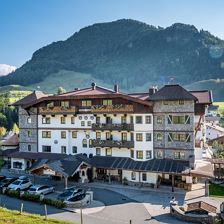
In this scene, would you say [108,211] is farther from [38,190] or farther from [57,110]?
[57,110]

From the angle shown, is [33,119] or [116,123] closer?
[116,123]

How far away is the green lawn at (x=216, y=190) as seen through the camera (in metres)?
40.7

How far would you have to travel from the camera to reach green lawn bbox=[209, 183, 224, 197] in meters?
40.7

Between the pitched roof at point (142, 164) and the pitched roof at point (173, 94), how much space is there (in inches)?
319

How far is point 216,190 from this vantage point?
4278cm

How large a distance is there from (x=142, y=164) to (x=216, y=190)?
32.0 ft

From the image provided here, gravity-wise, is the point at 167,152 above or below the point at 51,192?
above

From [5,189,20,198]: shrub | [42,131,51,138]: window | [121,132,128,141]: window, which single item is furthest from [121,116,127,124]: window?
[5,189,20,198]: shrub

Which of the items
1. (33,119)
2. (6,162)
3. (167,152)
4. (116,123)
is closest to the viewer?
(167,152)

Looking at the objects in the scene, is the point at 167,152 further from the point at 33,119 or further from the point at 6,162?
the point at 6,162

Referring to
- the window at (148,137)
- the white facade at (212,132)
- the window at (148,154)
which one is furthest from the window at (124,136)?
the white facade at (212,132)

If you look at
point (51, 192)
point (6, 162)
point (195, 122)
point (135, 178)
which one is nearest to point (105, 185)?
point (135, 178)

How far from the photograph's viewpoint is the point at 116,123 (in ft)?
156

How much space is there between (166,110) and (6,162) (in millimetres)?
32027
